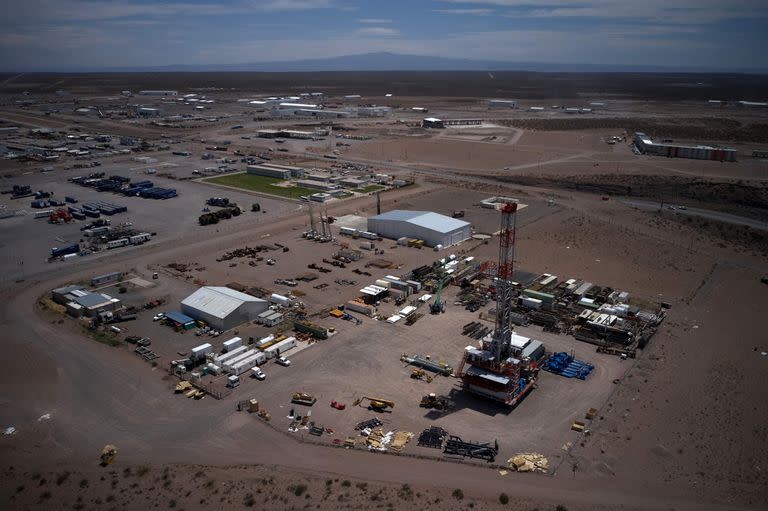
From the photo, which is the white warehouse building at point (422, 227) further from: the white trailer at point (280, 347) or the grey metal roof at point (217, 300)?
the white trailer at point (280, 347)

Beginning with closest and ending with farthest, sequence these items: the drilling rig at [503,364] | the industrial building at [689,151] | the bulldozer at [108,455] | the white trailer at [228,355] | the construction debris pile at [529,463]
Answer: the construction debris pile at [529,463]
the bulldozer at [108,455]
the drilling rig at [503,364]
the white trailer at [228,355]
the industrial building at [689,151]

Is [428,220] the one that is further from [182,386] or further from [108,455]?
[108,455]


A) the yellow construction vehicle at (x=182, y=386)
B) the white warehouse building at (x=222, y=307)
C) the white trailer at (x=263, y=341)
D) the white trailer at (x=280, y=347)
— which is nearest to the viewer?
the yellow construction vehicle at (x=182, y=386)

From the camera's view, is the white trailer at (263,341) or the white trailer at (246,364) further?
the white trailer at (263,341)

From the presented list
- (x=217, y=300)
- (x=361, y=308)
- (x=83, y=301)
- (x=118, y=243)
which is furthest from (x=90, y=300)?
(x=361, y=308)

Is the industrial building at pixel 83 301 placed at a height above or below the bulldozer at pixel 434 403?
above

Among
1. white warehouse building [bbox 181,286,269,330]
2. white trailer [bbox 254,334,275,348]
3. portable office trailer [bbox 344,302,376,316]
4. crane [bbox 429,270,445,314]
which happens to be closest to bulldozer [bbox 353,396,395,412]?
white trailer [bbox 254,334,275,348]

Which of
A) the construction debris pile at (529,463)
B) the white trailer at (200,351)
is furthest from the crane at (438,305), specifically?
the construction debris pile at (529,463)
